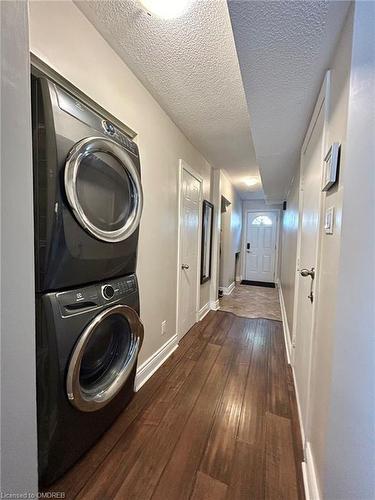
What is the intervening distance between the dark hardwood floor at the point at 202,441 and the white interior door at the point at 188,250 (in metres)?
0.68

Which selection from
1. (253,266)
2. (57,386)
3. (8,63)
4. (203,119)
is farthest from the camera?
Result: (253,266)

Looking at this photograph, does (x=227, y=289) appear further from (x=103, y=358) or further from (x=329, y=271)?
(x=329, y=271)

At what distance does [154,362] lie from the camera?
199 centimetres

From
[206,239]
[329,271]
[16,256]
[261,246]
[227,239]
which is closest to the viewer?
[16,256]

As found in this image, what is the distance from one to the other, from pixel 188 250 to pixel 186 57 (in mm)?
1805

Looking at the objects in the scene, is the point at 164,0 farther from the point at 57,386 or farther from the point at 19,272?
the point at 57,386

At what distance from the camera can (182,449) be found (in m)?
1.26

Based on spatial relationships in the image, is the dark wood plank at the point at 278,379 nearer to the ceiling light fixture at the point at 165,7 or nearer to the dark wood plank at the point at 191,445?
the dark wood plank at the point at 191,445

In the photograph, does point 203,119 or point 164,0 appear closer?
point 164,0

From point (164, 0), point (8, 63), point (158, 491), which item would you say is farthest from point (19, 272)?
point (164, 0)

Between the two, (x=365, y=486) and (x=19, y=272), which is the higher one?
(x=19, y=272)

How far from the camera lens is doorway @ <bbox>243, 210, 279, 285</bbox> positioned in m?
6.03

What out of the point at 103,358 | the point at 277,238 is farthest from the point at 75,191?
the point at 277,238

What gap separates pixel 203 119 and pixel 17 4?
183cm
